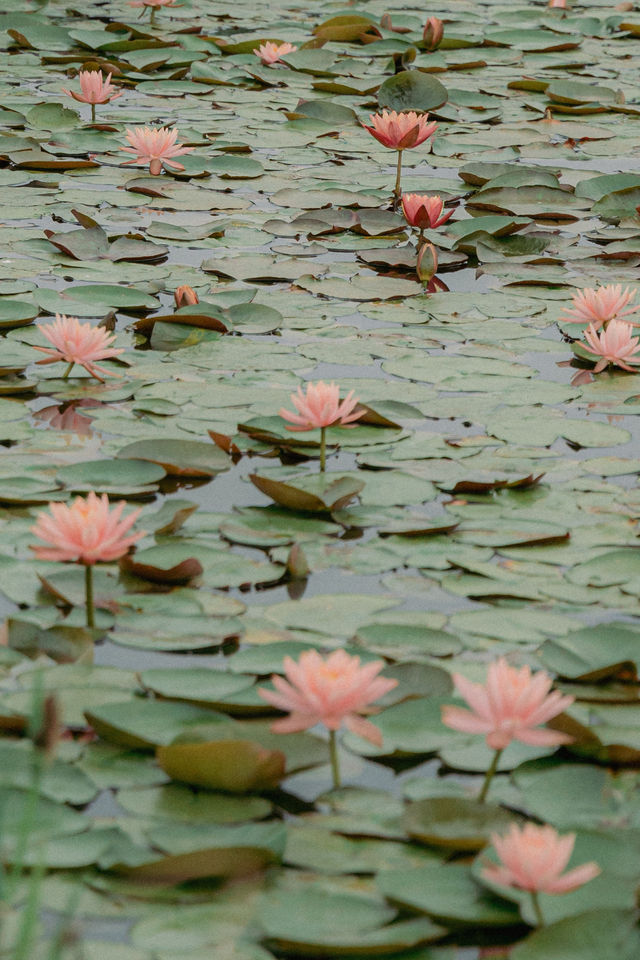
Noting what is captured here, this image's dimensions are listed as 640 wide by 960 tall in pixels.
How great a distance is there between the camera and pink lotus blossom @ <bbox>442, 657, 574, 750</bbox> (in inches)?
51.8

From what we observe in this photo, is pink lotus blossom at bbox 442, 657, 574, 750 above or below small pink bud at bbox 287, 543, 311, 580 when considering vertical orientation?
above

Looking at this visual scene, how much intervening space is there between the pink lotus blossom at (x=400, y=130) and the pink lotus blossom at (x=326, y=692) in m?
2.60

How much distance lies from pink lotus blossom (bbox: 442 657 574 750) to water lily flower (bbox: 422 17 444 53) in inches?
190

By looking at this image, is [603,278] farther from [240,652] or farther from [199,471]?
[240,652]

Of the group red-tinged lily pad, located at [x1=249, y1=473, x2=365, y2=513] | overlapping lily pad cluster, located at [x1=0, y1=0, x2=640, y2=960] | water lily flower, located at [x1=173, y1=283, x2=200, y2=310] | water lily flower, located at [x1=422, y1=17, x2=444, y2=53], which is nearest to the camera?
overlapping lily pad cluster, located at [x1=0, y1=0, x2=640, y2=960]

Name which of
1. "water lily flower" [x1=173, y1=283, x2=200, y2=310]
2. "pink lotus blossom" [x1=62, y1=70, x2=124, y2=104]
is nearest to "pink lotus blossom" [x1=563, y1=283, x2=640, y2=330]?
"water lily flower" [x1=173, y1=283, x2=200, y2=310]

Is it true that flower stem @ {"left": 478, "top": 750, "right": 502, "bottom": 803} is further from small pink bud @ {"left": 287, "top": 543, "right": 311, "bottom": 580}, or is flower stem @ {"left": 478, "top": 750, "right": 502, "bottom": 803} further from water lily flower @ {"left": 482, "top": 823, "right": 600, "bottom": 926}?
small pink bud @ {"left": 287, "top": 543, "right": 311, "bottom": 580}

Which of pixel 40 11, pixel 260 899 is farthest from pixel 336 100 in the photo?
pixel 260 899

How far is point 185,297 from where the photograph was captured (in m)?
2.85

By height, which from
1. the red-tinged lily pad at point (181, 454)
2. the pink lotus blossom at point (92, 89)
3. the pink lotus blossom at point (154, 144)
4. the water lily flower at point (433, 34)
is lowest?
the red-tinged lily pad at point (181, 454)

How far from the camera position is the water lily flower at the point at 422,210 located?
329 centimetres

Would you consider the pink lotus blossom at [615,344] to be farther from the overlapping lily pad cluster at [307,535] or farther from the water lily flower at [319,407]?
the water lily flower at [319,407]

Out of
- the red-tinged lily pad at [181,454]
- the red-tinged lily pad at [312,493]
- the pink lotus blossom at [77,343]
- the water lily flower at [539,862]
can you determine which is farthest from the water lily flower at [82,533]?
the pink lotus blossom at [77,343]

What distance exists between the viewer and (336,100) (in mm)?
4945
